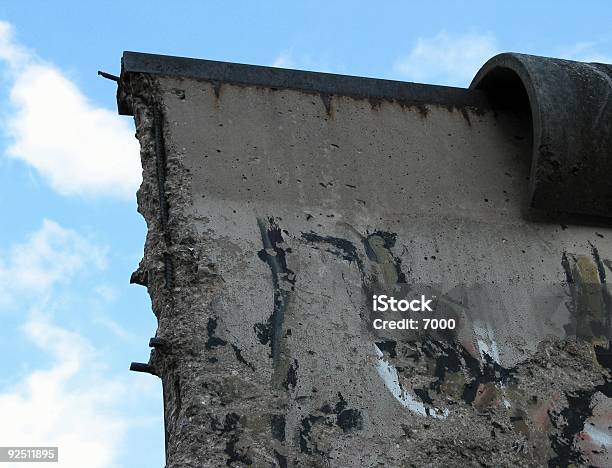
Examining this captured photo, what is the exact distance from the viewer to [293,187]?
315cm


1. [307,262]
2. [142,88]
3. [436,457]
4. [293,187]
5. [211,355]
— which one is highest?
[142,88]

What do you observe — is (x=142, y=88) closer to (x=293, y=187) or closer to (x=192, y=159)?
(x=192, y=159)

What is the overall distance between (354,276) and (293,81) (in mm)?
781

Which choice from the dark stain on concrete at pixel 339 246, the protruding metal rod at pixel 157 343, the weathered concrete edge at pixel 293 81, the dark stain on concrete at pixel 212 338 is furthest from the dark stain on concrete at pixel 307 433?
the weathered concrete edge at pixel 293 81

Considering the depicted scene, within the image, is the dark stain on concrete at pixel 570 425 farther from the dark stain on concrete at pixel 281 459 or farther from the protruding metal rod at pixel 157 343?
the protruding metal rod at pixel 157 343

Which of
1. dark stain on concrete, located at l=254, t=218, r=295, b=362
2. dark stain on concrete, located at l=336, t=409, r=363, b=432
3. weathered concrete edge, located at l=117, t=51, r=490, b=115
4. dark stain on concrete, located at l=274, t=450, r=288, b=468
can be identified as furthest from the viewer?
weathered concrete edge, located at l=117, t=51, r=490, b=115

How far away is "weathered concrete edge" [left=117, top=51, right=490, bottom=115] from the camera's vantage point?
3.29 metres

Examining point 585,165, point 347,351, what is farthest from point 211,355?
point 585,165

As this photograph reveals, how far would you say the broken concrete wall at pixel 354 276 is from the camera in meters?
2.71

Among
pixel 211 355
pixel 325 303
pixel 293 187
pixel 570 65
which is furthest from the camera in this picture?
pixel 570 65

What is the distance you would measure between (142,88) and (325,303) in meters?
0.95

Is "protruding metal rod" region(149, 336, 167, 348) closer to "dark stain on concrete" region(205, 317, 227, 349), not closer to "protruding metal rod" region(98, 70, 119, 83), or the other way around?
"dark stain on concrete" region(205, 317, 227, 349)

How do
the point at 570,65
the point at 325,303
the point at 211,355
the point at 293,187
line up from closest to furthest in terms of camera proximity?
the point at 211,355 < the point at 325,303 < the point at 293,187 < the point at 570,65

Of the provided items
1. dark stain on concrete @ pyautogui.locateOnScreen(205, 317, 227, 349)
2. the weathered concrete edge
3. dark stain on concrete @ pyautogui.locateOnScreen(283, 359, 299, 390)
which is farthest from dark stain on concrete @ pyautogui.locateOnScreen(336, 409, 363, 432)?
the weathered concrete edge
